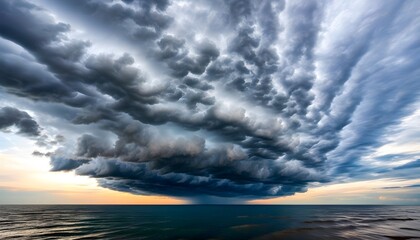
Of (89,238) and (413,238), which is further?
(89,238)

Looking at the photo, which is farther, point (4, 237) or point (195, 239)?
point (4, 237)

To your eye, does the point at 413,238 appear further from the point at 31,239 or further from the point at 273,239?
the point at 31,239

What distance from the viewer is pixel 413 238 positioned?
48.0 meters

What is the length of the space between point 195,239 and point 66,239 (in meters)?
26.6

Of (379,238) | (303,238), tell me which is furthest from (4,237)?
(379,238)

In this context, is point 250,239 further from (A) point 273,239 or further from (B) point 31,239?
(B) point 31,239

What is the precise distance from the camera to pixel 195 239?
A: 48188mm

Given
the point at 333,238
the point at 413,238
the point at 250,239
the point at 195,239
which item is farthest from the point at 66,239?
the point at 413,238

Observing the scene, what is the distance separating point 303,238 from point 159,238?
28.8m

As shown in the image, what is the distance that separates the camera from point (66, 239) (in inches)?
1994

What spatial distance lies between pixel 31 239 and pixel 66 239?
23.3 feet

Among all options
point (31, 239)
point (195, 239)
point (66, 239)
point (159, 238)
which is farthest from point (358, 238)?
point (31, 239)

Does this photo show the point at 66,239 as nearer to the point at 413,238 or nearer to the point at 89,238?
the point at 89,238

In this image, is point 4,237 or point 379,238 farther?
point 4,237
